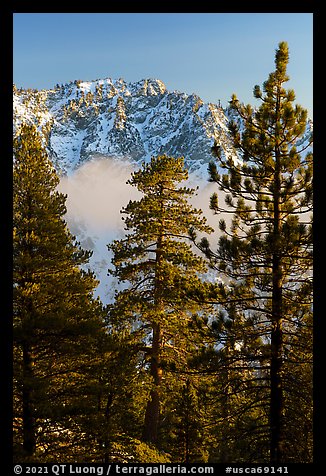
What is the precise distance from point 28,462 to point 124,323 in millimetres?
5862

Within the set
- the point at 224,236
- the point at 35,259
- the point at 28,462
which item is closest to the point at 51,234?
the point at 35,259

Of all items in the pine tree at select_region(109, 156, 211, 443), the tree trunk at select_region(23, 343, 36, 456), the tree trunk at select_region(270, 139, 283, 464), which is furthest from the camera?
the pine tree at select_region(109, 156, 211, 443)

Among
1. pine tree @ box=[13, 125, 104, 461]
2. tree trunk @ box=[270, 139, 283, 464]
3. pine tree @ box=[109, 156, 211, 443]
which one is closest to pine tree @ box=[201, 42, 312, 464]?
tree trunk @ box=[270, 139, 283, 464]

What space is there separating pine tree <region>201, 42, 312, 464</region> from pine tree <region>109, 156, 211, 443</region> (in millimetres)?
4172

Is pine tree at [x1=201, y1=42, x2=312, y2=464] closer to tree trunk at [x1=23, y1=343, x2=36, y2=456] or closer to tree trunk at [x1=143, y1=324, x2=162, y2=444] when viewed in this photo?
tree trunk at [x1=23, y1=343, x2=36, y2=456]

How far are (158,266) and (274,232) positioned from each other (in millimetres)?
5662

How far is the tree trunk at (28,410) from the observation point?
26.0 ft

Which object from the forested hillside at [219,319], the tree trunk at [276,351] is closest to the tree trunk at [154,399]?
the forested hillside at [219,319]

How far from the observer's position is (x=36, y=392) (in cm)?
794

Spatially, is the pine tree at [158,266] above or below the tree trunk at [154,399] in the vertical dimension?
above

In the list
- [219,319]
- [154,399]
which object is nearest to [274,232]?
[219,319]

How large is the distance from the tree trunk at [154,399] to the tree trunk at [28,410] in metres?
4.64

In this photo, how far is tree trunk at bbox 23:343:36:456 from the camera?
7.91 m

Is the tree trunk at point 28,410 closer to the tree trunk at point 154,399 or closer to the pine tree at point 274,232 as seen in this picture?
the tree trunk at point 154,399
